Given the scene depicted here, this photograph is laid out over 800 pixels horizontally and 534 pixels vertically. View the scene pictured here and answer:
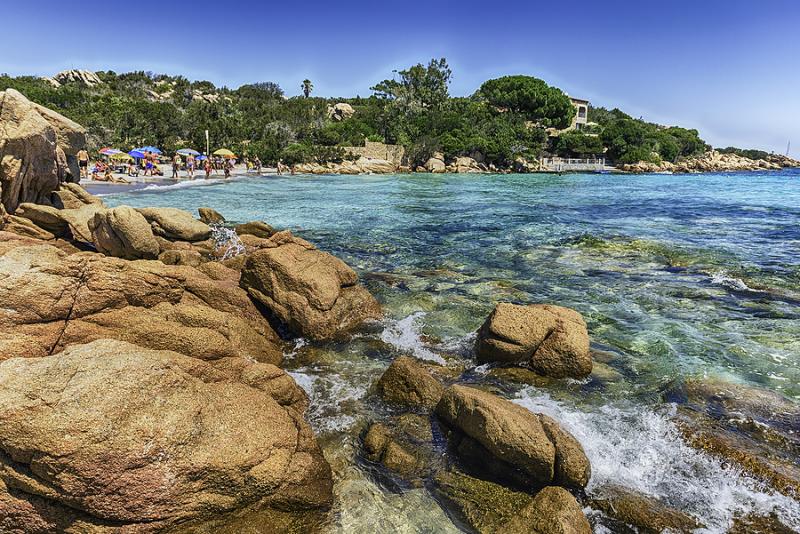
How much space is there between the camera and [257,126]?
76.9 m

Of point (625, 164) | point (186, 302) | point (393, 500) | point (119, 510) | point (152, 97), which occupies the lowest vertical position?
point (393, 500)

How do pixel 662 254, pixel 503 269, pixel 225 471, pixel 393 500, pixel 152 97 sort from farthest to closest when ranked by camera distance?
1. pixel 152 97
2. pixel 662 254
3. pixel 503 269
4. pixel 393 500
5. pixel 225 471

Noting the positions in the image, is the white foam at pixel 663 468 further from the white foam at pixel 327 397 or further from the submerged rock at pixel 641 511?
the white foam at pixel 327 397

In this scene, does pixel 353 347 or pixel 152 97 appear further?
pixel 152 97

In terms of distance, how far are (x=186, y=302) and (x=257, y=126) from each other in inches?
3020

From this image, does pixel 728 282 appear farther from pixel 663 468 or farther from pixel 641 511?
pixel 641 511

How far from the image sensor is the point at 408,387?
19.9ft

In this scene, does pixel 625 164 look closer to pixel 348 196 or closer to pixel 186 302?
pixel 348 196

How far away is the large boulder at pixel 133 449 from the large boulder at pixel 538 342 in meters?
3.54

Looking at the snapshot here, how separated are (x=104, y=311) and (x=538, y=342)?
6082 millimetres

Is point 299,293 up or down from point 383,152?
down

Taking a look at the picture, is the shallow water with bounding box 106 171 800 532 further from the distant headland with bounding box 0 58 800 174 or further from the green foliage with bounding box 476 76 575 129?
the green foliage with bounding box 476 76 575 129

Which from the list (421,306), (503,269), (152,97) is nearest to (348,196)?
(503,269)

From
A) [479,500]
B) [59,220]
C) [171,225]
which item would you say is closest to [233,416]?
[479,500]
